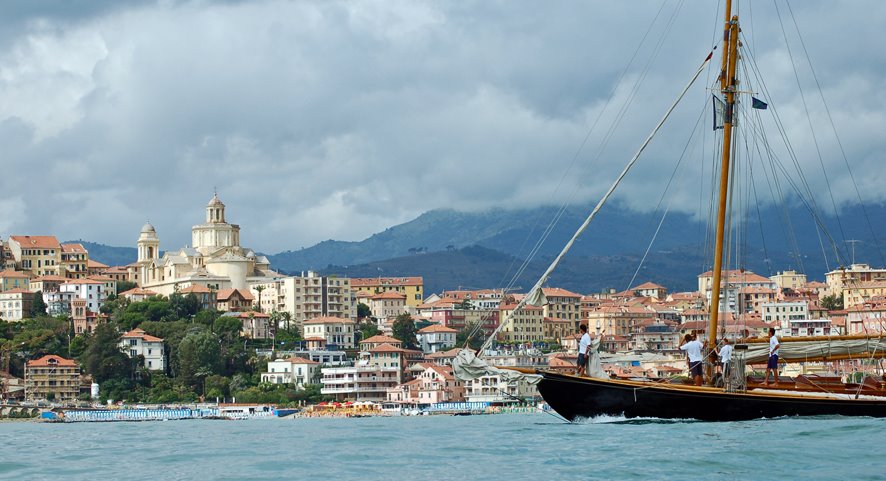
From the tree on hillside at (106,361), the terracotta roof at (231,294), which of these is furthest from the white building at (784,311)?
the tree on hillside at (106,361)

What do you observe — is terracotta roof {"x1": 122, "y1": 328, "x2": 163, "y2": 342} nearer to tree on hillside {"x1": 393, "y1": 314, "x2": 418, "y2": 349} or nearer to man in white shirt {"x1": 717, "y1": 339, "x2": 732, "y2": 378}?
tree on hillside {"x1": 393, "y1": 314, "x2": 418, "y2": 349}

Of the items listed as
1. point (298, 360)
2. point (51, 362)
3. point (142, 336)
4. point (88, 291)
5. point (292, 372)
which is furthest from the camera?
point (88, 291)

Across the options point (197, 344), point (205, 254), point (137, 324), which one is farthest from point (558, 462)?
point (205, 254)

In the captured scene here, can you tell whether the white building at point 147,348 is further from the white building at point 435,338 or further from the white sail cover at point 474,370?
the white sail cover at point 474,370

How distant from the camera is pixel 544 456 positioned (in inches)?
1205

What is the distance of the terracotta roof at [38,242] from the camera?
18638 centimetres

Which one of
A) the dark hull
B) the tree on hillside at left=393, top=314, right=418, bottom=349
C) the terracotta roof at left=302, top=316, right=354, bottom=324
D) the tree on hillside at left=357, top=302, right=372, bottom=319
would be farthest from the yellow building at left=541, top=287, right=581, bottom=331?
the dark hull

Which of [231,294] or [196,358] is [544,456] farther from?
[231,294]

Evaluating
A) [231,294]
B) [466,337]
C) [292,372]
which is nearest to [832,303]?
[466,337]

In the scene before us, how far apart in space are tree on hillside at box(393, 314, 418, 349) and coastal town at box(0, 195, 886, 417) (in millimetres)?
243

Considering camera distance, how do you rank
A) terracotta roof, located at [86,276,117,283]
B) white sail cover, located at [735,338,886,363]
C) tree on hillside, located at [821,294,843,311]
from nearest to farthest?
white sail cover, located at [735,338,886,363]
terracotta roof, located at [86,276,117,283]
tree on hillside, located at [821,294,843,311]

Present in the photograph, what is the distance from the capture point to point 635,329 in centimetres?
17688

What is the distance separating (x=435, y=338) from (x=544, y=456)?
143 metres

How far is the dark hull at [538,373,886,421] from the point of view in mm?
38156
